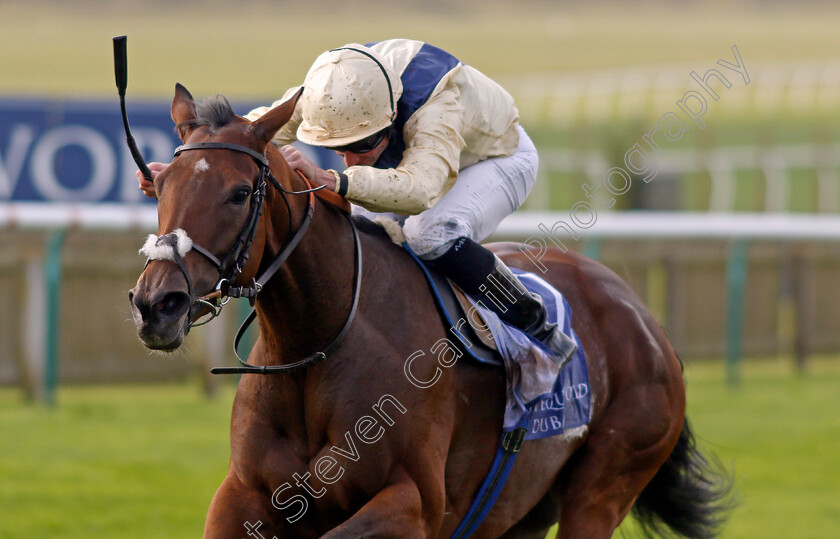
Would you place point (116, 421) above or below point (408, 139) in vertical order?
below

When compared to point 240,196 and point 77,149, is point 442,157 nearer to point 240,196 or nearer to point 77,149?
point 240,196

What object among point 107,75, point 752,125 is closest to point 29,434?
point 752,125

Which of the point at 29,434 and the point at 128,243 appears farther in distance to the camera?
the point at 128,243

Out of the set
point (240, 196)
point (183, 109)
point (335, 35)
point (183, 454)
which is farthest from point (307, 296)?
point (335, 35)

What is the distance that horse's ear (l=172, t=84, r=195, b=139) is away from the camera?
2.83 metres

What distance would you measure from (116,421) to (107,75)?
25272mm

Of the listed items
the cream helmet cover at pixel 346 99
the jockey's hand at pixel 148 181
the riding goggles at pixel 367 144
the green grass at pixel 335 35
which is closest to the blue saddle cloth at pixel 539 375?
the riding goggles at pixel 367 144

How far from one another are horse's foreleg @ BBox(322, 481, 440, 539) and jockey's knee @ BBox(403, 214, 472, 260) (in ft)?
2.19

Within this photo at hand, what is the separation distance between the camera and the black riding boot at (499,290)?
131 inches

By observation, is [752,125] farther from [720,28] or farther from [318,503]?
[720,28]

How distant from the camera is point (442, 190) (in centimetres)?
322

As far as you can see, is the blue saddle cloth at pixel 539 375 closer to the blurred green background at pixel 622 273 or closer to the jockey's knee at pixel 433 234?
the jockey's knee at pixel 433 234

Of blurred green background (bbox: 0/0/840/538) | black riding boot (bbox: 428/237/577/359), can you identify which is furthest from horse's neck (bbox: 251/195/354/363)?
blurred green background (bbox: 0/0/840/538)

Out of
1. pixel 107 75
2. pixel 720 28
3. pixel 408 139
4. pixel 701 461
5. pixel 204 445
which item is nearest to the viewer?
pixel 408 139
